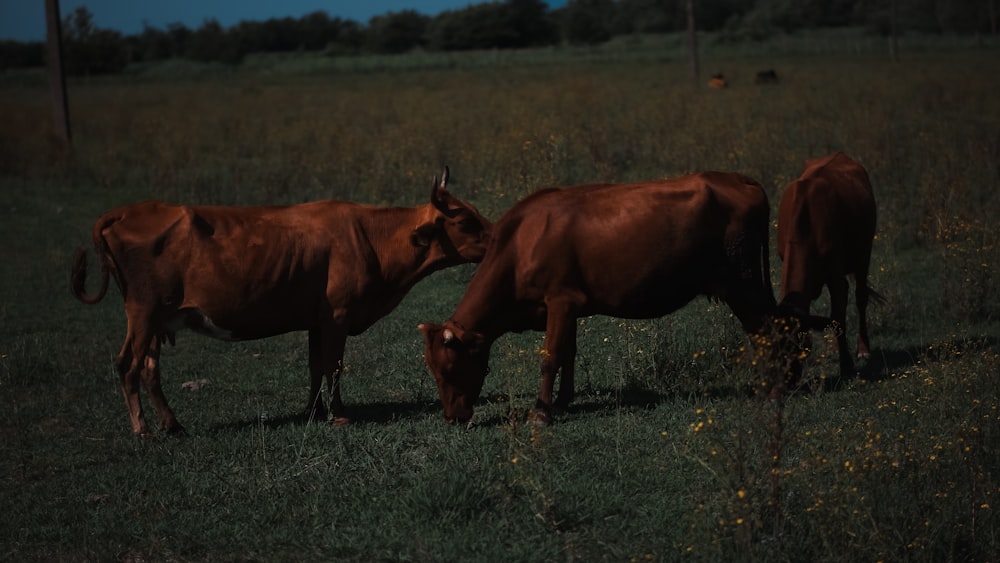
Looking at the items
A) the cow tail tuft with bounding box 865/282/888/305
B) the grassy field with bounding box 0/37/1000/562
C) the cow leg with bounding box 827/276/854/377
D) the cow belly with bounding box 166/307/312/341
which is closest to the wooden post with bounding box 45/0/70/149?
the grassy field with bounding box 0/37/1000/562

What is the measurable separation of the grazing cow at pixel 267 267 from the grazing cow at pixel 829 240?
2.29 m

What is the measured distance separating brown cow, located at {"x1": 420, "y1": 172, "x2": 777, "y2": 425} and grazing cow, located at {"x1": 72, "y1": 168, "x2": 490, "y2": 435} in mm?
526

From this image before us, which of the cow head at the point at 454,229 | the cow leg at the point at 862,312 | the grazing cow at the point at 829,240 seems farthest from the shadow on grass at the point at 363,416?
the cow leg at the point at 862,312

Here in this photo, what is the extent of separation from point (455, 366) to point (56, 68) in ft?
62.2

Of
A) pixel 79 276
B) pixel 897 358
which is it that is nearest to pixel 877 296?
pixel 897 358

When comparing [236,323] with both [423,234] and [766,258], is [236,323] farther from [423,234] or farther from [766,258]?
[766,258]

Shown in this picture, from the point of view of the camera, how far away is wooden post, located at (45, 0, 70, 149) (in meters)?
23.7

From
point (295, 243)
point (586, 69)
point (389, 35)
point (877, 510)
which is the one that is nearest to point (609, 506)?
point (877, 510)

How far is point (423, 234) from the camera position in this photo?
26.6 ft

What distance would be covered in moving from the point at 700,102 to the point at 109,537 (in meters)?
21.8

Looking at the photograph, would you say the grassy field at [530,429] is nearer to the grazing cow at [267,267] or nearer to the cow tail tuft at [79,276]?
the grazing cow at [267,267]

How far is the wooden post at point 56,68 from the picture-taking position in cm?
2372

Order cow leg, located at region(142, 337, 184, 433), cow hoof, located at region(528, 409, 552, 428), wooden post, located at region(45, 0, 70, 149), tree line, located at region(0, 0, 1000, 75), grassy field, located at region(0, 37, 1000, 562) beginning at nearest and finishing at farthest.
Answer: grassy field, located at region(0, 37, 1000, 562) → cow hoof, located at region(528, 409, 552, 428) → cow leg, located at region(142, 337, 184, 433) → wooden post, located at region(45, 0, 70, 149) → tree line, located at region(0, 0, 1000, 75)

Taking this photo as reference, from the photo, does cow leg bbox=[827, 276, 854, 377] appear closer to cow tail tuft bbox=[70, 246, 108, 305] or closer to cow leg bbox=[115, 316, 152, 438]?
cow leg bbox=[115, 316, 152, 438]
